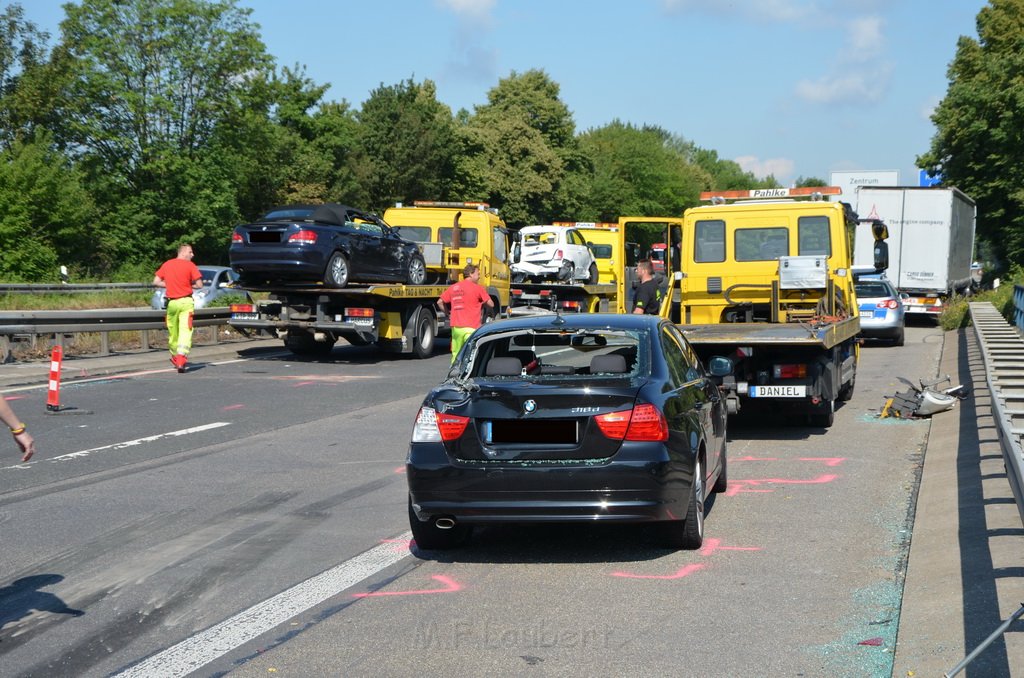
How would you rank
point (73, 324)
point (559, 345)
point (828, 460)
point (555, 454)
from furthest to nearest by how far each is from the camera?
point (73, 324)
point (828, 460)
point (559, 345)
point (555, 454)

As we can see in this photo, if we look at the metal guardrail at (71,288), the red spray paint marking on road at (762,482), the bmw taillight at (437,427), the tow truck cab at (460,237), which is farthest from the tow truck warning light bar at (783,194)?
the metal guardrail at (71,288)

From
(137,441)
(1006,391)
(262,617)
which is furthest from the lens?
(137,441)

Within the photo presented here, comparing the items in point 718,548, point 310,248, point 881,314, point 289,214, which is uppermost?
point 289,214

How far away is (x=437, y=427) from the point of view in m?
6.75

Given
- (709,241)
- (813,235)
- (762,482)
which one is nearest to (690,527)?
(762,482)

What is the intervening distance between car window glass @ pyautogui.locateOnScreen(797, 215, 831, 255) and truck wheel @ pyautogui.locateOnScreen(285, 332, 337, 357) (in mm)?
9830

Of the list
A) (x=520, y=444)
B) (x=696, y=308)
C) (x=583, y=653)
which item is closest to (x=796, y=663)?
(x=583, y=653)

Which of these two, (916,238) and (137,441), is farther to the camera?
(916,238)

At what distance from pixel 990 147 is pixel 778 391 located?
4482 centimetres

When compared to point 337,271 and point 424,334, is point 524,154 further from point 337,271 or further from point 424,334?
point 337,271

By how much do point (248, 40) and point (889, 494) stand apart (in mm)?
46048

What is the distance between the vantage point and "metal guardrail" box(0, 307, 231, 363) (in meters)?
18.7

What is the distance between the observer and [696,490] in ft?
23.4

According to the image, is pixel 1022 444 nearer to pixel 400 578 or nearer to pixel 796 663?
pixel 796 663
